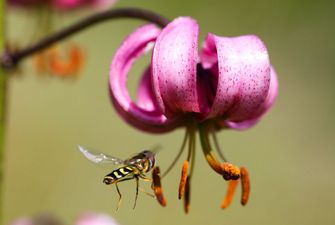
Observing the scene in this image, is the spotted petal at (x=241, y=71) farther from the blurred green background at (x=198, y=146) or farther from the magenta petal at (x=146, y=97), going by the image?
the blurred green background at (x=198, y=146)

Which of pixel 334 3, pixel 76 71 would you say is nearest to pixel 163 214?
pixel 76 71

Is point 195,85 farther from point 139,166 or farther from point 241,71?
point 139,166

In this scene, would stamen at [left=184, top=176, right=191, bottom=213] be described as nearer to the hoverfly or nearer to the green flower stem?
the hoverfly

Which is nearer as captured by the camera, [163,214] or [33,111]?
[163,214]

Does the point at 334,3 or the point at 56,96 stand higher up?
the point at 334,3

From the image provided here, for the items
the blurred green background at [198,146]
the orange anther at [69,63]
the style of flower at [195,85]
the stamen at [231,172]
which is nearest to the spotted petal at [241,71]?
the style of flower at [195,85]

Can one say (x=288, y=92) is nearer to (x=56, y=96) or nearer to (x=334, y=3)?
(x=334, y=3)

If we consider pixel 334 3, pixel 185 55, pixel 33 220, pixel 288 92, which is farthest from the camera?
pixel 334 3

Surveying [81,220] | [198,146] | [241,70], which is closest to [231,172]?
[241,70]
